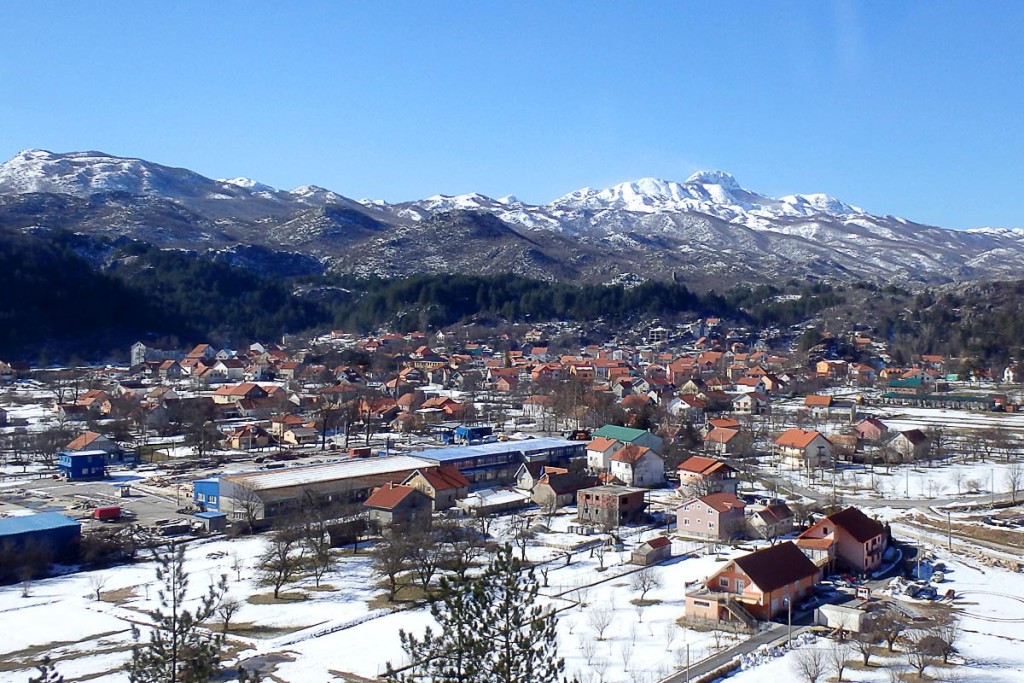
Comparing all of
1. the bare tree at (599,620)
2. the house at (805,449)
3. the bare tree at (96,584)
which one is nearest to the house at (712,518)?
the bare tree at (599,620)

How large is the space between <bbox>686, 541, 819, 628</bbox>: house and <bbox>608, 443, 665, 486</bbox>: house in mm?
9189

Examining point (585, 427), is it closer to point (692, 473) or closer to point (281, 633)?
point (692, 473)

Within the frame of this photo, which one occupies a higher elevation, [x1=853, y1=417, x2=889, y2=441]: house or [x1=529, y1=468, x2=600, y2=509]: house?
[x1=853, y1=417, x2=889, y2=441]: house

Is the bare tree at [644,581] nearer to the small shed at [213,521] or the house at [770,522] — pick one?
the house at [770,522]

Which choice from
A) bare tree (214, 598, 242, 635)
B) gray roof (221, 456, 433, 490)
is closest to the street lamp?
bare tree (214, 598, 242, 635)

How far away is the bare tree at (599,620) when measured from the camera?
11766 mm

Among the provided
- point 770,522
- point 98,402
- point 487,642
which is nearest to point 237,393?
point 98,402

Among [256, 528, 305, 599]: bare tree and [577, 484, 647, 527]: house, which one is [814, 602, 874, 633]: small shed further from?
[256, 528, 305, 599]: bare tree

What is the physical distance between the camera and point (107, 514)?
59.7 ft

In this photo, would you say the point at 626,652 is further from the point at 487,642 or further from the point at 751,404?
the point at 751,404

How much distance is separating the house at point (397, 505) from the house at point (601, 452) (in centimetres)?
657

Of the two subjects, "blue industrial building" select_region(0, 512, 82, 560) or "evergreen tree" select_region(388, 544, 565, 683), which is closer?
"evergreen tree" select_region(388, 544, 565, 683)

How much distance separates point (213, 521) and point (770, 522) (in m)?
9.97

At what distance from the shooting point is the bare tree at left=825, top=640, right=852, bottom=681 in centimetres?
1036
